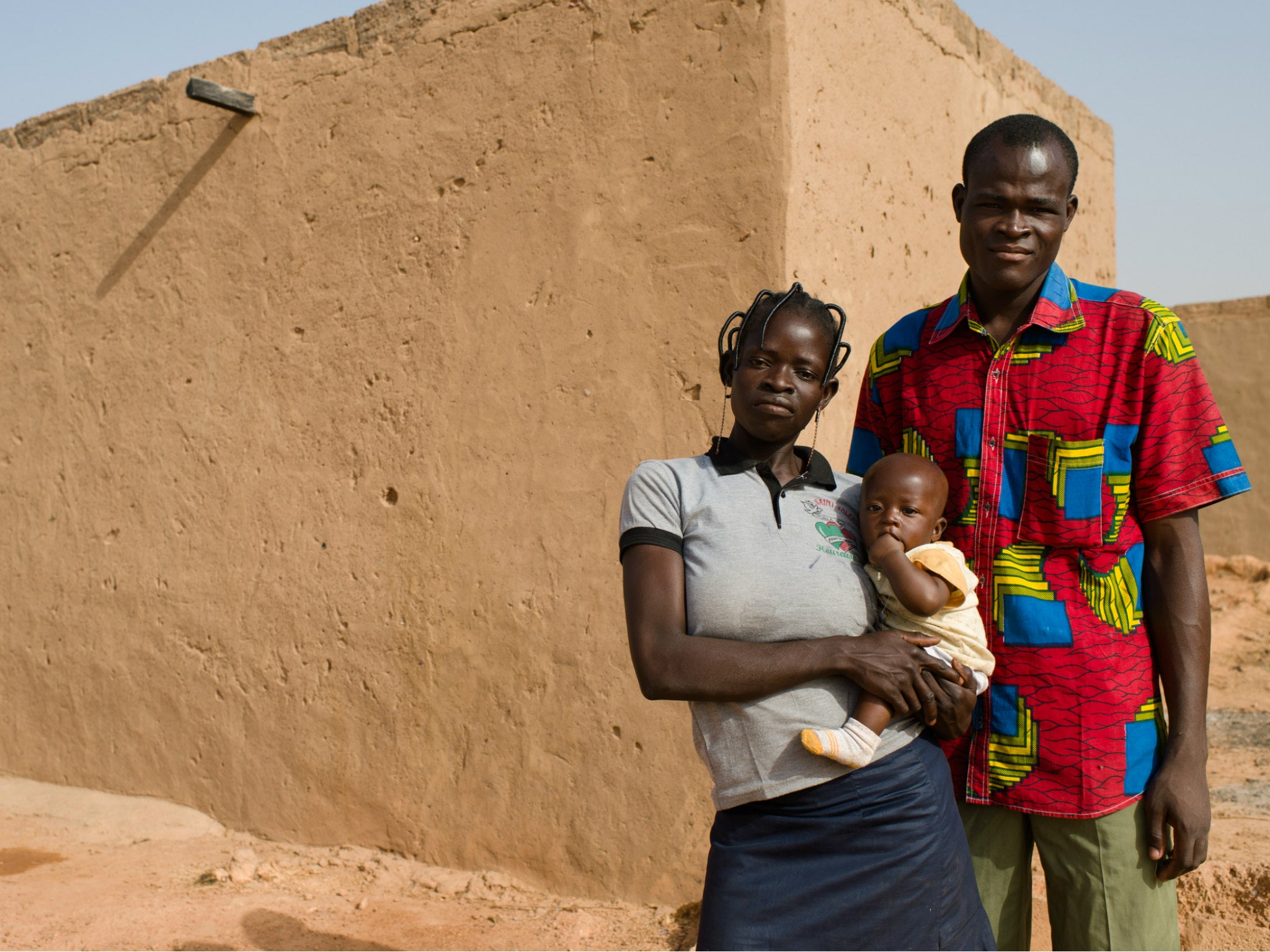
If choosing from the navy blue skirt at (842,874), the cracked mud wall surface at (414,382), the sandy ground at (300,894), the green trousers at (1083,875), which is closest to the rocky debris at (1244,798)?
the sandy ground at (300,894)

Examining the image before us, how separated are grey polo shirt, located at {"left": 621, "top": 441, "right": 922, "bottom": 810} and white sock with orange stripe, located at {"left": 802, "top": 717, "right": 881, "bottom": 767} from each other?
0.10ft

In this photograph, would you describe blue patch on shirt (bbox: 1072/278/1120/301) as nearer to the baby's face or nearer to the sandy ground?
the baby's face

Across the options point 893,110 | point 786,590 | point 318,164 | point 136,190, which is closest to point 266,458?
point 318,164

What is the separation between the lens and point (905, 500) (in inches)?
64.7

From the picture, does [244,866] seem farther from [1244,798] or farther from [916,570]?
[1244,798]

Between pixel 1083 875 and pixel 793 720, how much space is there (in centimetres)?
59

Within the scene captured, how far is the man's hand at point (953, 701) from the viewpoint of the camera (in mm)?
1579

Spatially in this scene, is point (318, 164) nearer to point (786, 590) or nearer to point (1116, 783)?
point (786, 590)

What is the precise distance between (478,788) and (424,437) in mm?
1244

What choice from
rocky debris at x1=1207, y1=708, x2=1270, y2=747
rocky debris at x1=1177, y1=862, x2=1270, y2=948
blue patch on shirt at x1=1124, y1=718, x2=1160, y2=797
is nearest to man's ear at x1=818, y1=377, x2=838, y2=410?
blue patch on shirt at x1=1124, y1=718, x2=1160, y2=797

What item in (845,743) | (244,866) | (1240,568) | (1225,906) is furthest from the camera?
(1240,568)

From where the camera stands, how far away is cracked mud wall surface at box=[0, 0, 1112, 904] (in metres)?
3.27

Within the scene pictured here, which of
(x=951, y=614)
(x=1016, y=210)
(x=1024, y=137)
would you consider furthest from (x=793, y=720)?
(x=1024, y=137)

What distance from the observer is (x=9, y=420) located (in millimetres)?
5070
